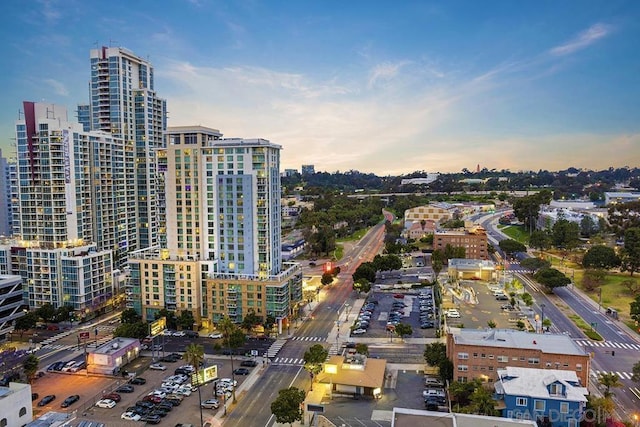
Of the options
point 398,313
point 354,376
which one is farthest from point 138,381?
point 398,313

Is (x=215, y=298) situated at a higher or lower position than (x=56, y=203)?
lower

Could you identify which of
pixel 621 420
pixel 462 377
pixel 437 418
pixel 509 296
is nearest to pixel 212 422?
pixel 437 418

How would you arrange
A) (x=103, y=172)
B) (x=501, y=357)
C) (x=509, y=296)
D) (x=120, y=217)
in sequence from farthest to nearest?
(x=120, y=217) → (x=103, y=172) → (x=509, y=296) → (x=501, y=357)

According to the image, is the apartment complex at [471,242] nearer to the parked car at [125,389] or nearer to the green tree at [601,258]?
the green tree at [601,258]

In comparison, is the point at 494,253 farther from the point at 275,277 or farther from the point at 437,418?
the point at 437,418

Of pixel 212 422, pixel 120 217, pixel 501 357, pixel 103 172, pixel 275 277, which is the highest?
pixel 103 172

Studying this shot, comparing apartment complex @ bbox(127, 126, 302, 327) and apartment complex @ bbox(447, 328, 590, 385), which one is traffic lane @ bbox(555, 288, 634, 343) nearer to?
apartment complex @ bbox(447, 328, 590, 385)

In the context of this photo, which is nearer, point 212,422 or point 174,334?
point 212,422

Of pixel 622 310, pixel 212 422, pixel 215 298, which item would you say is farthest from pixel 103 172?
pixel 622 310

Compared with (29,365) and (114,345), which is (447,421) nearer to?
(114,345)

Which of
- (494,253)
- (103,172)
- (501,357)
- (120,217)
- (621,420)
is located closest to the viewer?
(621,420)
